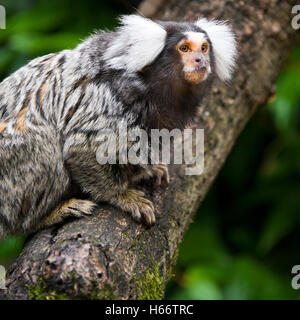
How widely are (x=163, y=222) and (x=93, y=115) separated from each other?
2.27 ft

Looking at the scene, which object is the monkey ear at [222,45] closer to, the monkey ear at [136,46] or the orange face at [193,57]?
the orange face at [193,57]

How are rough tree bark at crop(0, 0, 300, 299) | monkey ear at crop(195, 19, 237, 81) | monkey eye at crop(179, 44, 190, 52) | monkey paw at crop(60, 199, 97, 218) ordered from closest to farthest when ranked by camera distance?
1. rough tree bark at crop(0, 0, 300, 299)
2. monkey paw at crop(60, 199, 97, 218)
3. monkey eye at crop(179, 44, 190, 52)
4. monkey ear at crop(195, 19, 237, 81)

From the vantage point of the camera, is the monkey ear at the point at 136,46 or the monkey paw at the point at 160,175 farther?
the monkey paw at the point at 160,175

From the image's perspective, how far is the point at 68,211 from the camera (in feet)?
8.32

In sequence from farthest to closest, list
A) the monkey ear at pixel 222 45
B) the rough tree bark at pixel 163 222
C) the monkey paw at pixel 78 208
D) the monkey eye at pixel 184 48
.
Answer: the monkey ear at pixel 222 45, the monkey eye at pixel 184 48, the monkey paw at pixel 78 208, the rough tree bark at pixel 163 222

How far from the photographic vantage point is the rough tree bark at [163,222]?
1984 mm

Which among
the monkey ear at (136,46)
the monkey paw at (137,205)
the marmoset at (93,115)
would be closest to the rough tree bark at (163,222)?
the monkey paw at (137,205)

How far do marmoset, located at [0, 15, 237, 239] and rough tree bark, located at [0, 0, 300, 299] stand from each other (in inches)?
6.4

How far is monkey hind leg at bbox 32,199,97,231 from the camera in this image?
8.23 ft

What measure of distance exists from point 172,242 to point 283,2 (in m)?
1.98

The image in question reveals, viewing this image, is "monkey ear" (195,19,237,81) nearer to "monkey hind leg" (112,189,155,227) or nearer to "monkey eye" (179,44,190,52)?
"monkey eye" (179,44,190,52)

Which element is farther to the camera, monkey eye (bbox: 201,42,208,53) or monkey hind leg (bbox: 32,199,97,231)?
monkey eye (bbox: 201,42,208,53)

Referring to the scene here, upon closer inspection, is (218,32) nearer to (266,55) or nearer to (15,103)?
(266,55)

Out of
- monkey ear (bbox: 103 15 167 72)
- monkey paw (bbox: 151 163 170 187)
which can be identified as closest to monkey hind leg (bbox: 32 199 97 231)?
monkey paw (bbox: 151 163 170 187)
